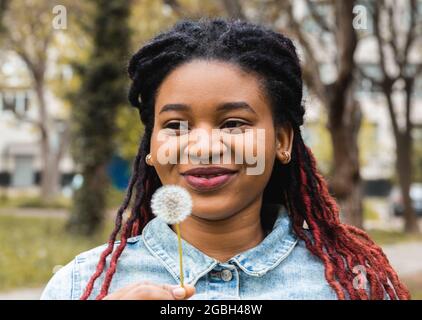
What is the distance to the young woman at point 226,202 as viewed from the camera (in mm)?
1677

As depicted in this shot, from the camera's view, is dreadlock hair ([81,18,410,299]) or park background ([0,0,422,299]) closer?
dreadlock hair ([81,18,410,299])

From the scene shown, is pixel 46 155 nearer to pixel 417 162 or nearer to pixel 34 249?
pixel 34 249

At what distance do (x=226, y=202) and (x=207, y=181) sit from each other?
75 mm

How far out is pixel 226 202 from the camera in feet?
5.55

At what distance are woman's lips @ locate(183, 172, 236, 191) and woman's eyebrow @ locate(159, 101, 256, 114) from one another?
15 centimetres

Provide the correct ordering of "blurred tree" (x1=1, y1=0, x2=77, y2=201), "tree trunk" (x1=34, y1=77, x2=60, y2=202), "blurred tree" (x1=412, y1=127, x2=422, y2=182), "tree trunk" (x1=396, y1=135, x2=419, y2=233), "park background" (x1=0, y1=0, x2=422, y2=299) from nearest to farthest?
1. "park background" (x1=0, y1=0, x2=422, y2=299)
2. "tree trunk" (x1=396, y1=135, x2=419, y2=233)
3. "blurred tree" (x1=1, y1=0, x2=77, y2=201)
4. "tree trunk" (x1=34, y1=77, x2=60, y2=202)
5. "blurred tree" (x1=412, y1=127, x2=422, y2=182)

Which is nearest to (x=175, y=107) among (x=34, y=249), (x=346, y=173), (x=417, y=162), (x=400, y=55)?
(x=346, y=173)

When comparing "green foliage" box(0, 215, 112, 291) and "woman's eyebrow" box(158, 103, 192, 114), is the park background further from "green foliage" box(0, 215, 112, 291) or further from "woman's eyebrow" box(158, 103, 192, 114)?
"woman's eyebrow" box(158, 103, 192, 114)

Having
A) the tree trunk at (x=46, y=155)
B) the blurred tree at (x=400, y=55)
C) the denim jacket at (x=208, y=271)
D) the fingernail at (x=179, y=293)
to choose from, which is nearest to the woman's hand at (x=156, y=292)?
the fingernail at (x=179, y=293)

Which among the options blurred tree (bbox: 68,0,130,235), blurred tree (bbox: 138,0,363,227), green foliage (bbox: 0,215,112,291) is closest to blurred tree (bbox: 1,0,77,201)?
blurred tree (bbox: 68,0,130,235)

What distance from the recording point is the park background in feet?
24.7
